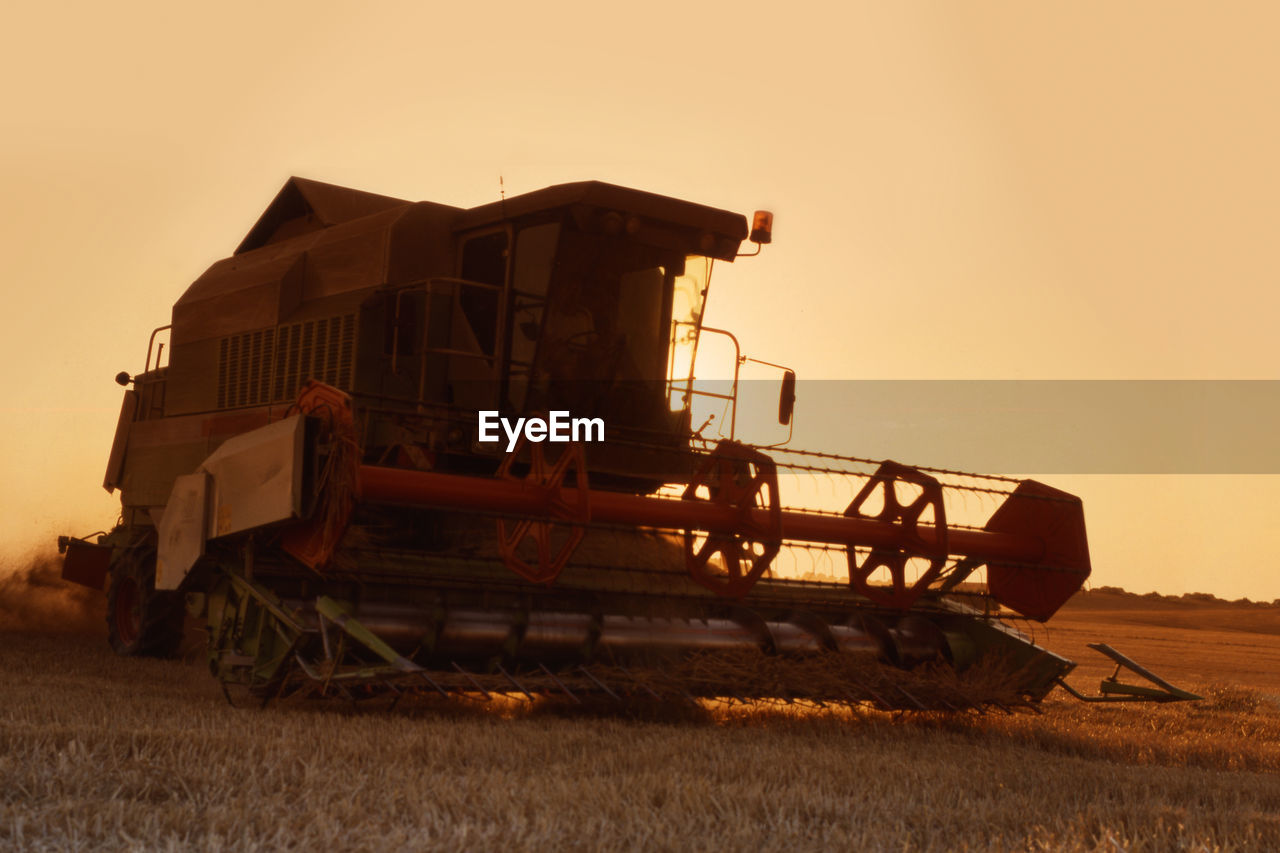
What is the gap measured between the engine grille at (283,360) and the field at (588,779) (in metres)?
1.97

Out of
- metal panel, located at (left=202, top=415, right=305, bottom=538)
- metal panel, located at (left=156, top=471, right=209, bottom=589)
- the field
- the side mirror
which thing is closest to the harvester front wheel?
the field

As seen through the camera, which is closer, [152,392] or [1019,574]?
[1019,574]

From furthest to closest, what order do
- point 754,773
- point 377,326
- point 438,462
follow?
point 377,326, point 438,462, point 754,773

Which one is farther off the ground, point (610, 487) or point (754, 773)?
point (610, 487)

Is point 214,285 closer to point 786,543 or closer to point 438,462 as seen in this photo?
point 438,462

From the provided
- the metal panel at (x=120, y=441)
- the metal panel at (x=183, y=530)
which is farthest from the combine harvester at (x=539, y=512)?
the metal panel at (x=120, y=441)

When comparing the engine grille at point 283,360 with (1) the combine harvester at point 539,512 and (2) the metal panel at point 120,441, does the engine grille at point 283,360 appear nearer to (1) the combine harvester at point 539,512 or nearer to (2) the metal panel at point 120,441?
(1) the combine harvester at point 539,512

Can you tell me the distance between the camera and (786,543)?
6867 mm

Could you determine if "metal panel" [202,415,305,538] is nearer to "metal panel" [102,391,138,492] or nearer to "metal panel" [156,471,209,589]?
"metal panel" [156,471,209,589]

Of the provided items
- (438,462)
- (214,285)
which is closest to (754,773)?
(438,462)

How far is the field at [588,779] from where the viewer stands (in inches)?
140

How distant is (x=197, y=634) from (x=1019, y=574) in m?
6.07

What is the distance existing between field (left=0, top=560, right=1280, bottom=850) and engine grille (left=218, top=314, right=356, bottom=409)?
1968 mm

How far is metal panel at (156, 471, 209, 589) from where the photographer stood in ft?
21.9
